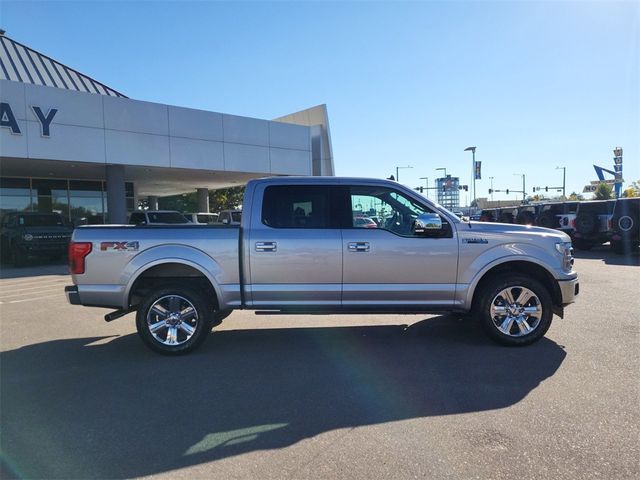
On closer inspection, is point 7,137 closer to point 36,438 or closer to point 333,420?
point 36,438

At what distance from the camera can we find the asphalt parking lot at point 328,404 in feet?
10.5

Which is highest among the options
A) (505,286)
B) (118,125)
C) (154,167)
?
(118,125)

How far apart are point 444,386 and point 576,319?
373 cm

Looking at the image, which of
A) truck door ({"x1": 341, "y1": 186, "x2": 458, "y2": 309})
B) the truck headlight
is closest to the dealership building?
truck door ({"x1": 341, "y1": 186, "x2": 458, "y2": 309})

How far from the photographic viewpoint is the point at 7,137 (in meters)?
17.2

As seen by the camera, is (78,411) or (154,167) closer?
(78,411)

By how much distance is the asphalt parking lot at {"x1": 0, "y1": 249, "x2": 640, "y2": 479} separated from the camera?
10.5 feet

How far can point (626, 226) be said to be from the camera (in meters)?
16.6

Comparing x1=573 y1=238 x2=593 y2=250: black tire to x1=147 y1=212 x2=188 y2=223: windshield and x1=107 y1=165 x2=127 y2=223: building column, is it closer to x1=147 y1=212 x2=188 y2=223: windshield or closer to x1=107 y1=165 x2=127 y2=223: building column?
x1=147 y1=212 x2=188 y2=223: windshield

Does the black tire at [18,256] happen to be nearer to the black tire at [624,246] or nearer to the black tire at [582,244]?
the black tire at [624,246]

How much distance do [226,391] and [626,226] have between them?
665 inches

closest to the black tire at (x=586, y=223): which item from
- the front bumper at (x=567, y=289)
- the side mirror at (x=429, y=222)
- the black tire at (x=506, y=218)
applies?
the black tire at (x=506, y=218)

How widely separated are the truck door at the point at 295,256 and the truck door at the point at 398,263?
166 mm

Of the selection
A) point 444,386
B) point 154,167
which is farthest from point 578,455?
point 154,167
